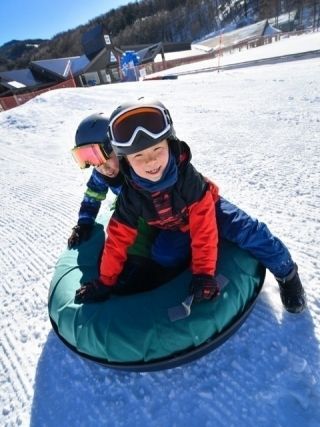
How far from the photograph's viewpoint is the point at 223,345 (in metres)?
1.85

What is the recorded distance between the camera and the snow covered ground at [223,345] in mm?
1580

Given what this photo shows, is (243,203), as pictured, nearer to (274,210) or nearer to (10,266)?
(274,210)

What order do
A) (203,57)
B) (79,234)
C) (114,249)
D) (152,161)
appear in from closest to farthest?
(152,161), (114,249), (79,234), (203,57)

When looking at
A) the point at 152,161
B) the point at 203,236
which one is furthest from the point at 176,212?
the point at 152,161

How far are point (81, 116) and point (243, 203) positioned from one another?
7315 mm

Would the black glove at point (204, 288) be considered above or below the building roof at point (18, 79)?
above

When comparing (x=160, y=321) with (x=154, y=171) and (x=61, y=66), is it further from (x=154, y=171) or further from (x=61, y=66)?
(x=61, y=66)

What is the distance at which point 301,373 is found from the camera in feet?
5.19

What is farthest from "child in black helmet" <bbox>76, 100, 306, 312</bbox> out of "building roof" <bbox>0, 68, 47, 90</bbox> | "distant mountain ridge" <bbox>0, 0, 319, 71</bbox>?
"distant mountain ridge" <bbox>0, 0, 319, 71</bbox>

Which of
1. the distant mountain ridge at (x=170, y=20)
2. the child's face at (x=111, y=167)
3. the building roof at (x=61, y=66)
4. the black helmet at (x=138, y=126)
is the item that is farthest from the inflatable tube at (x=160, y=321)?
the distant mountain ridge at (x=170, y=20)

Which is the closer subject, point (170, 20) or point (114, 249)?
point (114, 249)

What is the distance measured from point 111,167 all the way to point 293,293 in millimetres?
1484

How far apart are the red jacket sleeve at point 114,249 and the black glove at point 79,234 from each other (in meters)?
0.70

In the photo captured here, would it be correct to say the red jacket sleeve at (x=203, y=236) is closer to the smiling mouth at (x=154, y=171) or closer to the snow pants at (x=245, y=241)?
the snow pants at (x=245, y=241)
